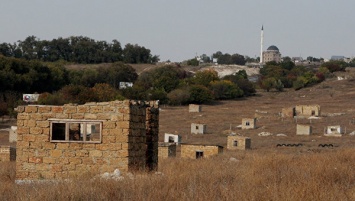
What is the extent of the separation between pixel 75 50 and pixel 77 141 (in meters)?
119

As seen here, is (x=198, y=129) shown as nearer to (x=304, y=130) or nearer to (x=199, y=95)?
(x=304, y=130)

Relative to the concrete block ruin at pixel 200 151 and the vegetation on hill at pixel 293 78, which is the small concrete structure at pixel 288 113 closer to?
the concrete block ruin at pixel 200 151

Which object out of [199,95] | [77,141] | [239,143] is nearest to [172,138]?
[239,143]

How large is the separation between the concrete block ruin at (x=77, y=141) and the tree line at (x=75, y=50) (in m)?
113

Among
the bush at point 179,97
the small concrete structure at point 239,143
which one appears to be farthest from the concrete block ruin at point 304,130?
the bush at point 179,97

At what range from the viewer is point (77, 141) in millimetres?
13852

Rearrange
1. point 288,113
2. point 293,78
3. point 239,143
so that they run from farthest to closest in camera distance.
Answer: point 293,78
point 288,113
point 239,143

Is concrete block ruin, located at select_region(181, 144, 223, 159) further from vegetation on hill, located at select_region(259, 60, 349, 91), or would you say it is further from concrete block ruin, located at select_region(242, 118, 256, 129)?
vegetation on hill, located at select_region(259, 60, 349, 91)

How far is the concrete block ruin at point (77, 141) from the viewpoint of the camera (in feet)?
44.9

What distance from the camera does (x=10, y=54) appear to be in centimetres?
12219

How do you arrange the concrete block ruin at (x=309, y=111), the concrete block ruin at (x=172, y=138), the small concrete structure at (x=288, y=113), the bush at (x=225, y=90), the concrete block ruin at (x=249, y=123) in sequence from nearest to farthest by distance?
the concrete block ruin at (x=172, y=138) → the concrete block ruin at (x=249, y=123) → the small concrete structure at (x=288, y=113) → the concrete block ruin at (x=309, y=111) → the bush at (x=225, y=90)

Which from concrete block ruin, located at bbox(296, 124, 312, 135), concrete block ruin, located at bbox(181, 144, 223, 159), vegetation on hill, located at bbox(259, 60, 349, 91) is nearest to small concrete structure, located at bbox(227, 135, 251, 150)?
concrete block ruin, located at bbox(181, 144, 223, 159)

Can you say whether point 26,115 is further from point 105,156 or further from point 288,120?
point 288,120

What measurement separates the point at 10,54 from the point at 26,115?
372 feet
